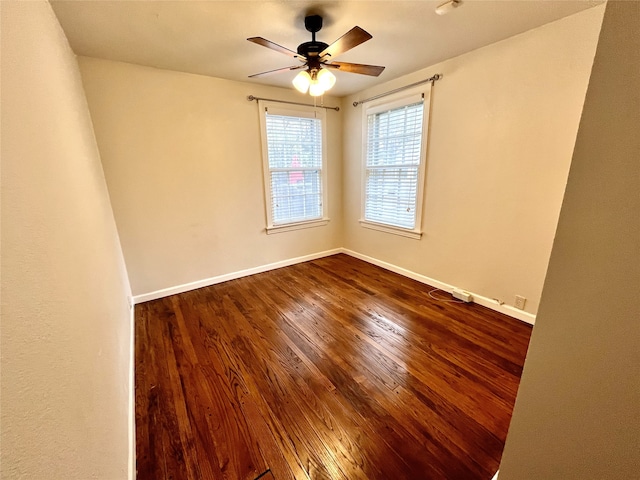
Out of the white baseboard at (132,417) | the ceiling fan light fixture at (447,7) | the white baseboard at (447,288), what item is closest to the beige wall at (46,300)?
the white baseboard at (132,417)

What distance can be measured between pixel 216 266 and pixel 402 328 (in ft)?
7.74

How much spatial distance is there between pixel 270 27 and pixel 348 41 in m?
0.70

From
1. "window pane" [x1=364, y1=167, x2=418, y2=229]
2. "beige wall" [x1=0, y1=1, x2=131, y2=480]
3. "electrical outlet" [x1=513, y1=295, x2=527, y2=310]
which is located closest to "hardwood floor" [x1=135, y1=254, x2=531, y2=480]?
"electrical outlet" [x1=513, y1=295, x2=527, y2=310]

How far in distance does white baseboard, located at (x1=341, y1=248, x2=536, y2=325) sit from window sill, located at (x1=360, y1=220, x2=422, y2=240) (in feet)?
1.53

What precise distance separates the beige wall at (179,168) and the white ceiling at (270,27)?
0.28 m

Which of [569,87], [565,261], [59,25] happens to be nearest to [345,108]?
[569,87]

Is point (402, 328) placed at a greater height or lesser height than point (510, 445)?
lesser

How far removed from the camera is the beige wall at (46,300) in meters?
0.46

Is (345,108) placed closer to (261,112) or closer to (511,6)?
(261,112)

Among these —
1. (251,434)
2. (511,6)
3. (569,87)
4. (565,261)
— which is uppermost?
(511,6)

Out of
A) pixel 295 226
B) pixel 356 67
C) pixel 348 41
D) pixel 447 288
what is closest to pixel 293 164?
pixel 295 226

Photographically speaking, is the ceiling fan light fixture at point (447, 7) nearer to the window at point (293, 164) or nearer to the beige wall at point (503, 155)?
the beige wall at point (503, 155)

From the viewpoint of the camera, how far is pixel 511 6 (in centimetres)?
170

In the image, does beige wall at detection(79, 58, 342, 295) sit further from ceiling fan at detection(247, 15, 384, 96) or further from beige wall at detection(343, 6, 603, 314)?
beige wall at detection(343, 6, 603, 314)
